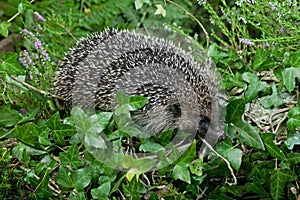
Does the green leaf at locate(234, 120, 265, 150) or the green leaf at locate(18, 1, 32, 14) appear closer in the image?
the green leaf at locate(234, 120, 265, 150)

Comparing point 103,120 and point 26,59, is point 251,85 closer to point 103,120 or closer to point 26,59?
point 103,120

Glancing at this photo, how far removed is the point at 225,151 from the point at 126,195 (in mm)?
367

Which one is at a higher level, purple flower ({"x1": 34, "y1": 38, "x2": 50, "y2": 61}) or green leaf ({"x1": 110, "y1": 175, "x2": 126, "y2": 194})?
purple flower ({"x1": 34, "y1": 38, "x2": 50, "y2": 61})

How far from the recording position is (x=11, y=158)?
1.85 m

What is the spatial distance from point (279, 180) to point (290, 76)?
37cm

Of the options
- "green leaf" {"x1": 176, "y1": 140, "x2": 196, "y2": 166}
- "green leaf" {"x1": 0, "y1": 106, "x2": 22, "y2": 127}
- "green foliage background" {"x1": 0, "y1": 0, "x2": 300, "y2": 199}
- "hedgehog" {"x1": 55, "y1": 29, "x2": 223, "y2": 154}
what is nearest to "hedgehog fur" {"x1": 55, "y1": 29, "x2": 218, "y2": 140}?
"hedgehog" {"x1": 55, "y1": 29, "x2": 223, "y2": 154}

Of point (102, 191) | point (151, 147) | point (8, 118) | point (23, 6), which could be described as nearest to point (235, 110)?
point (151, 147)

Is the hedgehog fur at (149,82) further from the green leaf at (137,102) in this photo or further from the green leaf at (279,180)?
the green leaf at (279,180)

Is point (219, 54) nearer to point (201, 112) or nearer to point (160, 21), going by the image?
point (201, 112)

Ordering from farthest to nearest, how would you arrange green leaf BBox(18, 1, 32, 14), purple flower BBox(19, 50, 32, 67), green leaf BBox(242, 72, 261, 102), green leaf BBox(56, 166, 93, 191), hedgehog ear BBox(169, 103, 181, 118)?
purple flower BBox(19, 50, 32, 67) < hedgehog ear BBox(169, 103, 181, 118) < green leaf BBox(18, 1, 32, 14) < green leaf BBox(242, 72, 261, 102) < green leaf BBox(56, 166, 93, 191)

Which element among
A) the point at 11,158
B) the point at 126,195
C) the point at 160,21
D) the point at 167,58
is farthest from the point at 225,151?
the point at 160,21

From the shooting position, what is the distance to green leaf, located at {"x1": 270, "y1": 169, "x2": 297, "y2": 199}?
1755 millimetres

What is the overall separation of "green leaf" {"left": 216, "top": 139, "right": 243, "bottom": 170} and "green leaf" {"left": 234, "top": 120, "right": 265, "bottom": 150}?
5 cm

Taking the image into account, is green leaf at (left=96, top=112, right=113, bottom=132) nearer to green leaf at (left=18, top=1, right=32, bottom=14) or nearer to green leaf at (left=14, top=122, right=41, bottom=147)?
green leaf at (left=14, top=122, right=41, bottom=147)
